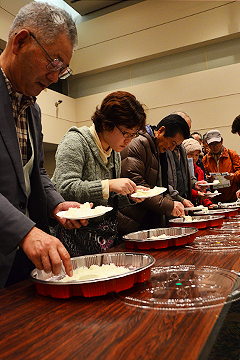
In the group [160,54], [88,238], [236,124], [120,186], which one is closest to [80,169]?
[120,186]

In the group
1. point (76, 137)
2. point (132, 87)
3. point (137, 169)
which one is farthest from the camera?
point (132, 87)

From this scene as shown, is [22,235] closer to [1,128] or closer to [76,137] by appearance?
[1,128]

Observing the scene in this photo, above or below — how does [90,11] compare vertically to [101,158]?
above

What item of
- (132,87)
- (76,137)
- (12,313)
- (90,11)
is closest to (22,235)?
(12,313)

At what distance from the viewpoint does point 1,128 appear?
1.12 meters

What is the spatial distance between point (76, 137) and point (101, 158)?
0.18 meters

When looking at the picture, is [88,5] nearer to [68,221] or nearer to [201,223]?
[201,223]

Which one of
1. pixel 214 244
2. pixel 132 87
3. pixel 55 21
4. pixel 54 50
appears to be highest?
pixel 132 87

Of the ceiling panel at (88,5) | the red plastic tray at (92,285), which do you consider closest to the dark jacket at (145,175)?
the red plastic tray at (92,285)

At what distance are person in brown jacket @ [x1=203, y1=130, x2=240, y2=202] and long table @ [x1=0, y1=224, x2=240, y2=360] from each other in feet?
11.7

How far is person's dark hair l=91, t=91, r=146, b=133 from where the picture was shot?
1690 millimetres

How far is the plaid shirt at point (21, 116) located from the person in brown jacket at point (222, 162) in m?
3.16

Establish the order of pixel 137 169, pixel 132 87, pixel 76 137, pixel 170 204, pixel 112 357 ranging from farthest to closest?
pixel 132 87
pixel 137 169
pixel 170 204
pixel 76 137
pixel 112 357

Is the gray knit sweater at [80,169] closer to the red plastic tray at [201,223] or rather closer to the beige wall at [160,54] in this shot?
the red plastic tray at [201,223]
